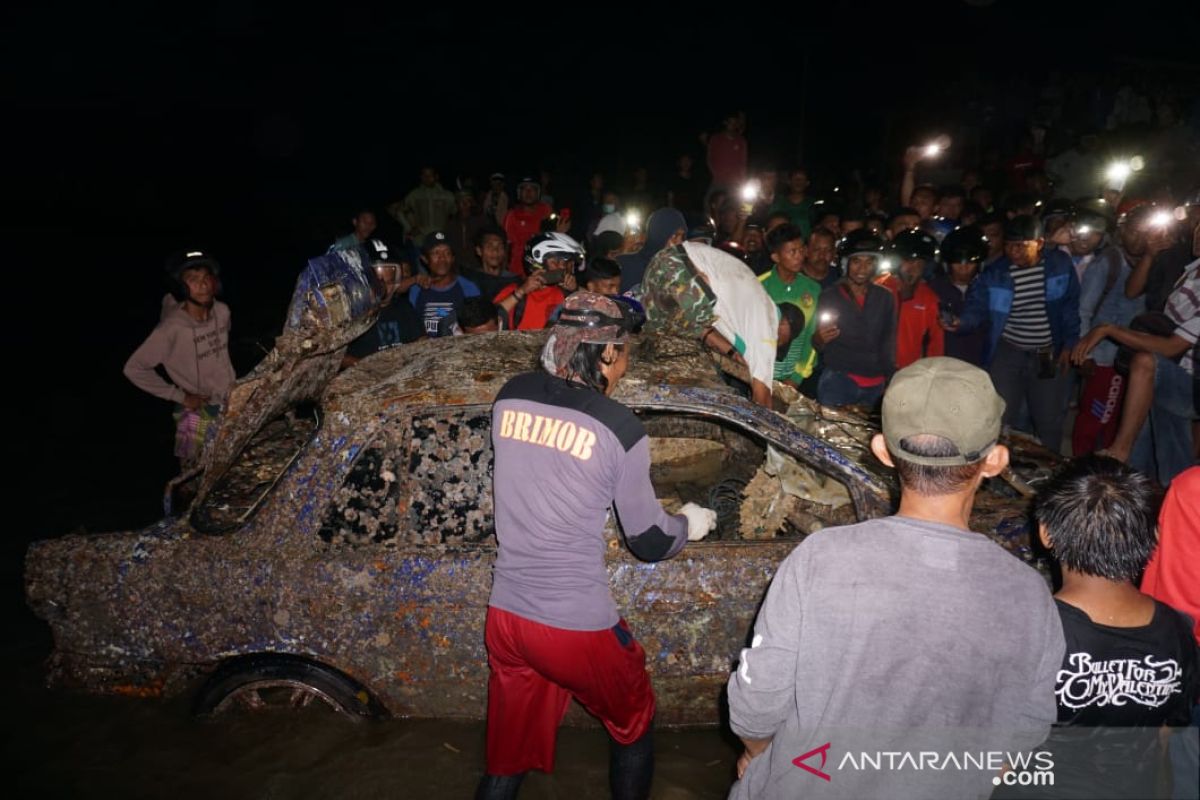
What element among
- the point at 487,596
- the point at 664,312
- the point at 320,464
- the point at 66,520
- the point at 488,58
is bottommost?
the point at 66,520

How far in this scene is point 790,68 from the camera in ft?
50.5

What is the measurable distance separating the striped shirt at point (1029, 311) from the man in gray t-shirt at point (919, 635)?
4.64 m

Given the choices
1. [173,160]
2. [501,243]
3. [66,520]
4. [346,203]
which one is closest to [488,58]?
[346,203]

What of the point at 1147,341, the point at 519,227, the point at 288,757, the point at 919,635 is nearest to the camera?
the point at 919,635

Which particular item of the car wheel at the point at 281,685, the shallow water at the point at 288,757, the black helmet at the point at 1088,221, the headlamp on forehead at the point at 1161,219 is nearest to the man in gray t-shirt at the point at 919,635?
the shallow water at the point at 288,757

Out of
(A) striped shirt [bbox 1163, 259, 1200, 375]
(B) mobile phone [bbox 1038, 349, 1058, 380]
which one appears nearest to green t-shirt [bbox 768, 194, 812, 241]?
(B) mobile phone [bbox 1038, 349, 1058, 380]

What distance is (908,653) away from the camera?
4.83ft

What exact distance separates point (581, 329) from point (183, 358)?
3339 mm

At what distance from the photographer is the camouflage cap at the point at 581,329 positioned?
236 centimetres

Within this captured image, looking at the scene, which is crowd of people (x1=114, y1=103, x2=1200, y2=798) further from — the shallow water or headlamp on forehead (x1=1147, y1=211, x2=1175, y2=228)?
headlamp on forehead (x1=1147, y1=211, x2=1175, y2=228)

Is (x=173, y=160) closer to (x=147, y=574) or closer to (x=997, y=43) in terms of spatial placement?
(x=997, y=43)

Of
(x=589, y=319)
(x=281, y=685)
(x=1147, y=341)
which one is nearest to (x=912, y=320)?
(x=1147, y=341)

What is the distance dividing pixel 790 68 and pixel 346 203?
42.3ft

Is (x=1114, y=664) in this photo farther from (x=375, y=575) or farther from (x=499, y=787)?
(x=375, y=575)
